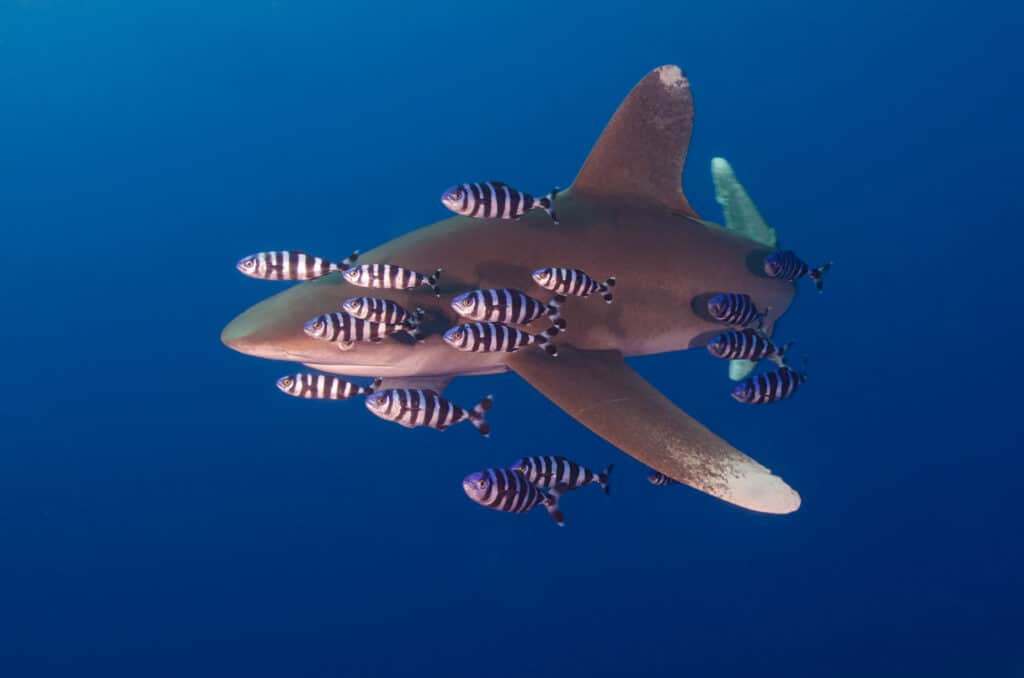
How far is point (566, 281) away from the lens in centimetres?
375

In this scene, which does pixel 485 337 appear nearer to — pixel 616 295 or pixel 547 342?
pixel 547 342

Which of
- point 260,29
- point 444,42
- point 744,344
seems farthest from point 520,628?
point 260,29

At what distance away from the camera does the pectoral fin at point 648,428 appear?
283cm

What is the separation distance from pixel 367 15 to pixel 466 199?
48386 millimetres

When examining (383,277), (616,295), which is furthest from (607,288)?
(383,277)

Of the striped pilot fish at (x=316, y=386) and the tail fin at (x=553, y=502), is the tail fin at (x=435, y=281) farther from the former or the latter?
the tail fin at (x=553, y=502)

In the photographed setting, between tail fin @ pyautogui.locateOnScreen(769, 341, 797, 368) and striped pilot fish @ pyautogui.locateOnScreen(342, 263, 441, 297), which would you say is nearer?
striped pilot fish @ pyautogui.locateOnScreen(342, 263, 441, 297)

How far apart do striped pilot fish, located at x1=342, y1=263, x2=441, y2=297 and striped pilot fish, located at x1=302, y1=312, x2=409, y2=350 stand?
217 mm

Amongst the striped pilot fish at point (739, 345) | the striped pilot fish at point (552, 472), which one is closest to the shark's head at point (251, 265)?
the striped pilot fish at point (552, 472)

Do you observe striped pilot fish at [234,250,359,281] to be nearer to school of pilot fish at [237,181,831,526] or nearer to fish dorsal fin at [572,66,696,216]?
school of pilot fish at [237,181,831,526]

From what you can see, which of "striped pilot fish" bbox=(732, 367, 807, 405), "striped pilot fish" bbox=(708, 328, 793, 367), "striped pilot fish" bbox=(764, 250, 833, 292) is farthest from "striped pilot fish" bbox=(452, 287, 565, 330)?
"striped pilot fish" bbox=(764, 250, 833, 292)

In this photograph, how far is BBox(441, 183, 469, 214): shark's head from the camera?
3497mm

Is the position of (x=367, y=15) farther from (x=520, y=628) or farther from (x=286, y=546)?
(x=520, y=628)

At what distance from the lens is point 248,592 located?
42.0ft
